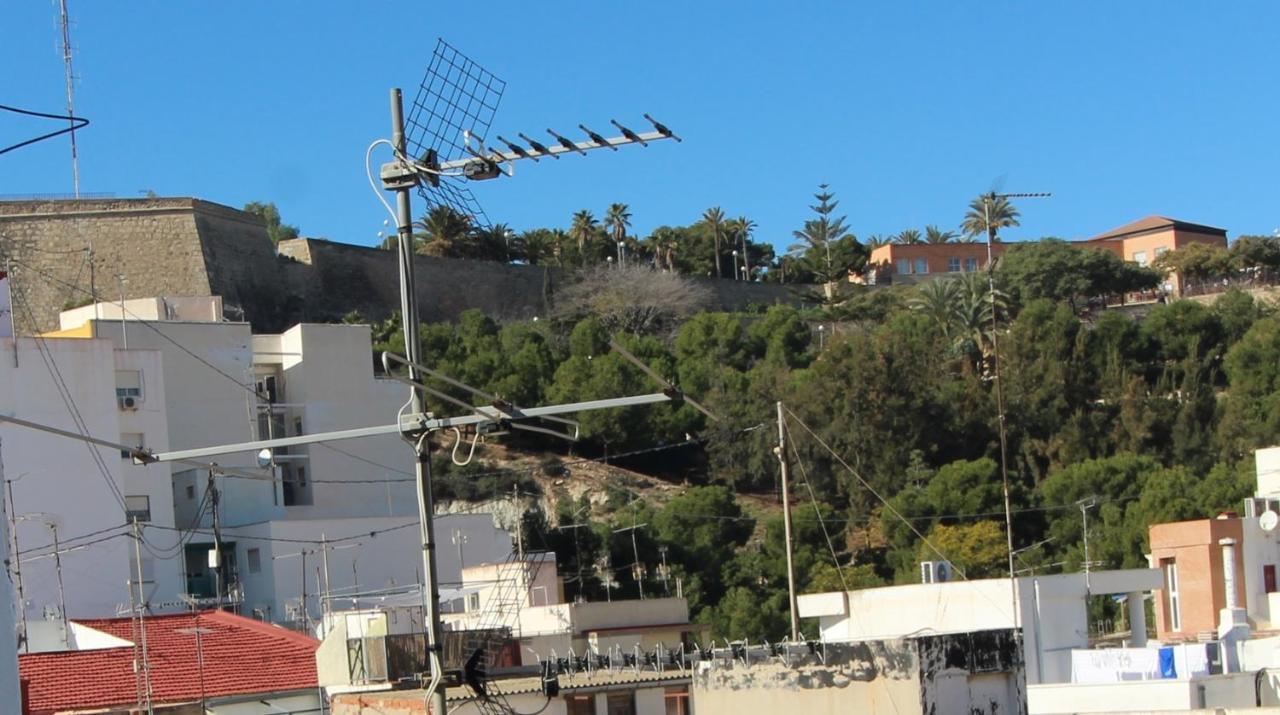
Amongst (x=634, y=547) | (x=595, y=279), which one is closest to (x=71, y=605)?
(x=634, y=547)

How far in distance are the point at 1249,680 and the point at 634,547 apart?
3337cm

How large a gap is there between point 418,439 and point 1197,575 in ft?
62.8

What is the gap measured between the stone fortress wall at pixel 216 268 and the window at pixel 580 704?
41.0m

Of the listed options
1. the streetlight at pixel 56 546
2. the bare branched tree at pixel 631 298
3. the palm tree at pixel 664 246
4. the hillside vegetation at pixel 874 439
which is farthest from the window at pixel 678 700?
the palm tree at pixel 664 246

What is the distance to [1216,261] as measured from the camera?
83.6 meters

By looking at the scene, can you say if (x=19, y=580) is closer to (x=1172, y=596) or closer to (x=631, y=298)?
(x=1172, y=596)

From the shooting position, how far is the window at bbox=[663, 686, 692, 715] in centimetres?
1856

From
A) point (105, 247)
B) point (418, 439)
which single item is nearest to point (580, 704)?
point (418, 439)

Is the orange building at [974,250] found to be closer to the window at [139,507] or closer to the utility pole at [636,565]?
the utility pole at [636,565]

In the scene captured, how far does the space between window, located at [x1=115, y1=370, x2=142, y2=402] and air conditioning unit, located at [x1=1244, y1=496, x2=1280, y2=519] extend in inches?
873

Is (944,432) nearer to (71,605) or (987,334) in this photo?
(987,334)

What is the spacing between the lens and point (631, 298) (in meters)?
78.3

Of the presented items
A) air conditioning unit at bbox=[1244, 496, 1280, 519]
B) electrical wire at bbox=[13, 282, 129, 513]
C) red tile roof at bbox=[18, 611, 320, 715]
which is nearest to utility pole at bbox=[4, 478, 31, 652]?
red tile roof at bbox=[18, 611, 320, 715]

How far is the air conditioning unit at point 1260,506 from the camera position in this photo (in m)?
27.1
